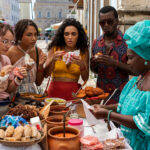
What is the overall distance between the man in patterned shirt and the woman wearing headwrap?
949 mm

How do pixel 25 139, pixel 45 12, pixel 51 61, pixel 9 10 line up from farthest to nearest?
pixel 45 12 < pixel 9 10 < pixel 51 61 < pixel 25 139

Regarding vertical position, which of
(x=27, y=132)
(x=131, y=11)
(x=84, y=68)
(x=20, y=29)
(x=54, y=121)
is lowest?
(x=54, y=121)

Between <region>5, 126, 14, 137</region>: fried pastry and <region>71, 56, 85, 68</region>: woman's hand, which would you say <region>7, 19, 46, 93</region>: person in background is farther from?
<region>5, 126, 14, 137</region>: fried pastry

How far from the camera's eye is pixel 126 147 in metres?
1.73

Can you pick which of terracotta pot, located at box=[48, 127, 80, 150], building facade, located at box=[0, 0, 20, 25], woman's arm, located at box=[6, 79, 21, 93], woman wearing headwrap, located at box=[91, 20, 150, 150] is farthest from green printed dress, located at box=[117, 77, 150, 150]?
building facade, located at box=[0, 0, 20, 25]

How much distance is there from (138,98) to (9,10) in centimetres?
6268

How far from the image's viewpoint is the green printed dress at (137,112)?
167 cm

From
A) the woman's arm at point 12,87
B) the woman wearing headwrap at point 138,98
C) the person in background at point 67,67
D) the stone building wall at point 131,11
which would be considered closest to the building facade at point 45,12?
the stone building wall at point 131,11

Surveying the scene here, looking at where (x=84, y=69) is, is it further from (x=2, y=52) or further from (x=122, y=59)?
(x=2, y=52)

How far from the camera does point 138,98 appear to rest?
1.78m

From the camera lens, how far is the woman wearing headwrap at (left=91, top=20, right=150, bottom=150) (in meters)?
1.66

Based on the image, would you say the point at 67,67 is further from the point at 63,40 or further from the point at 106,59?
the point at 106,59

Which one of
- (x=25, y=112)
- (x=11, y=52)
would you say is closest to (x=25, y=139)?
(x=25, y=112)

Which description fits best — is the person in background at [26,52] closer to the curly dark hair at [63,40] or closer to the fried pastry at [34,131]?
the curly dark hair at [63,40]
